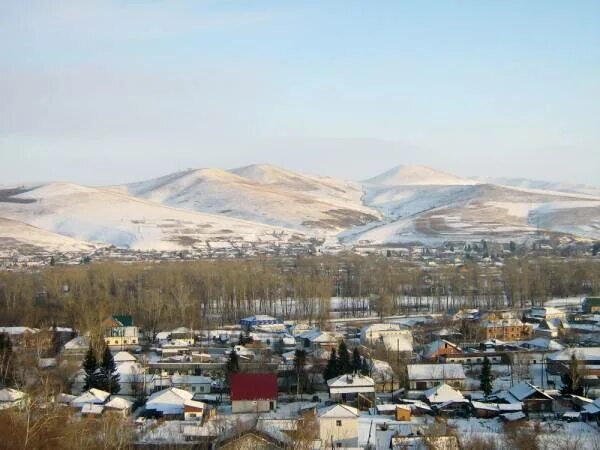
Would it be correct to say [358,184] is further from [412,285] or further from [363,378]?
[363,378]

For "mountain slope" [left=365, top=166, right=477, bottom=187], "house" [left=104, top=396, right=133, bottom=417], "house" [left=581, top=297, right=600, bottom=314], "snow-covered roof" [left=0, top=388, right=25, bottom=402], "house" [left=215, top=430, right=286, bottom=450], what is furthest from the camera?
"mountain slope" [left=365, top=166, right=477, bottom=187]

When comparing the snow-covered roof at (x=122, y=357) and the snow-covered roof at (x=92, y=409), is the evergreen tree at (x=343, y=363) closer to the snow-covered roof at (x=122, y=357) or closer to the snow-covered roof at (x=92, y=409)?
the snow-covered roof at (x=92, y=409)

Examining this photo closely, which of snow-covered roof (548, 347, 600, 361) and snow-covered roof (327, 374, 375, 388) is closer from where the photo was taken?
snow-covered roof (327, 374, 375, 388)

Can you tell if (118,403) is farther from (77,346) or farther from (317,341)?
(317,341)

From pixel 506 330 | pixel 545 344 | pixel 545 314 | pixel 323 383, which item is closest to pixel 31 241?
pixel 545 314

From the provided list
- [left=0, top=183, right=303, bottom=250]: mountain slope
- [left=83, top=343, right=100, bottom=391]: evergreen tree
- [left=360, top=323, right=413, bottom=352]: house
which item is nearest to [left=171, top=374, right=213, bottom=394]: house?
[left=83, top=343, right=100, bottom=391]: evergreen tree

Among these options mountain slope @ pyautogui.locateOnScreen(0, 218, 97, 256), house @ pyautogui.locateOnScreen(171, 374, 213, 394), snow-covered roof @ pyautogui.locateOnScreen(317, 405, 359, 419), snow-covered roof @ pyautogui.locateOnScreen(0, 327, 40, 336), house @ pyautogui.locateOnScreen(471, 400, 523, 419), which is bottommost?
house @ pyautogui.locateOnScreen(471, 400, 523, 419)

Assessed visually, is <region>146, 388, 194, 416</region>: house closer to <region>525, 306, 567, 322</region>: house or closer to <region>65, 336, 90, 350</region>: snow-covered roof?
<region>65, 336, 90, 350</region>: snow-covered roof
